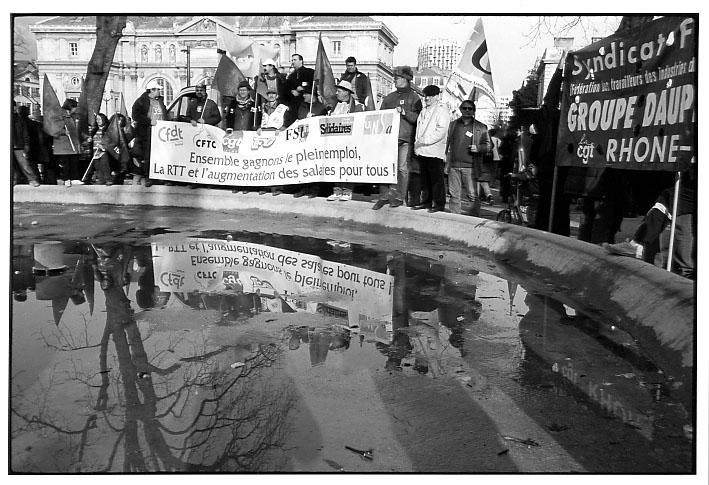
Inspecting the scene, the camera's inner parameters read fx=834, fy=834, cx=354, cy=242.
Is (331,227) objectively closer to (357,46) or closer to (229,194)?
(229,194)

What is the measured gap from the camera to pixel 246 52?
16328mm

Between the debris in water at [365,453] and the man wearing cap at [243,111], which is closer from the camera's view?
the debris in water at [365,453]

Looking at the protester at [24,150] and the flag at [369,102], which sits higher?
the flag at [369,102]

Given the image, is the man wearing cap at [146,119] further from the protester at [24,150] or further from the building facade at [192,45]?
the protester at [24,150]

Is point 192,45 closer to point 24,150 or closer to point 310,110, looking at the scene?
→ point 24,150

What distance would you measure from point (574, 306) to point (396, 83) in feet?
20.6

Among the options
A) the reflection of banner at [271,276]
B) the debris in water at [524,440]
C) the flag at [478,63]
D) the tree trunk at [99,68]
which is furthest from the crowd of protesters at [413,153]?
the tree trunk at [99,68]

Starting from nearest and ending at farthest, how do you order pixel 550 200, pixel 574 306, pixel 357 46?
1. pixel 574 306
2. pixel 550 200
3. pixel 357 46

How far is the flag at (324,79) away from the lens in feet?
45.8

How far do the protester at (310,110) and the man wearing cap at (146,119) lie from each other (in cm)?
334

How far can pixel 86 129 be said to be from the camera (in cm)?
1780

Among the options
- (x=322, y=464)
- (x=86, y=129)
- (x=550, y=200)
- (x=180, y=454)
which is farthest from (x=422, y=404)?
(x=86, y=129)

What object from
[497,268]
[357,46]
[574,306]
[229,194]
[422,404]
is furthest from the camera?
[357,46]

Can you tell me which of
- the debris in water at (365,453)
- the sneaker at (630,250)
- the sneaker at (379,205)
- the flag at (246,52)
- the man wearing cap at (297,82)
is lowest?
the debris in water at (365,453)
